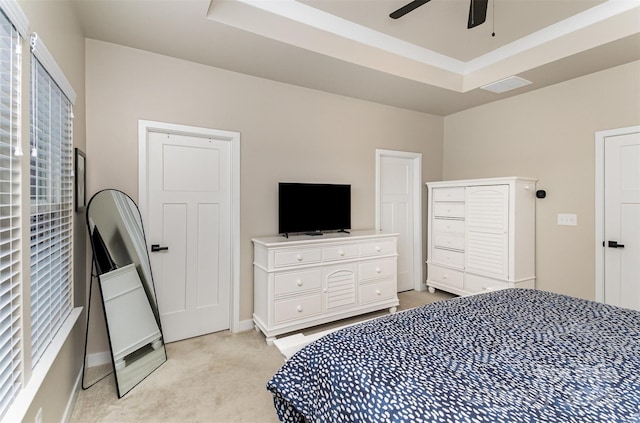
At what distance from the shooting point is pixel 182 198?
297cm

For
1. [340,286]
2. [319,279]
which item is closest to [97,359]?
[319,279]

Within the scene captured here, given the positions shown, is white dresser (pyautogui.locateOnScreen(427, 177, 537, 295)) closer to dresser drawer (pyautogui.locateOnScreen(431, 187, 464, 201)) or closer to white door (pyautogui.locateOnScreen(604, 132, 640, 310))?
dresser drawer (pyautogui.locateOnScreen(431, 187, 464, 201))

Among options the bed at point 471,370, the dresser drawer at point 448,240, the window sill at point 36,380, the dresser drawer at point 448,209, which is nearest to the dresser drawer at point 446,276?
the dresser drawer at point 448,240

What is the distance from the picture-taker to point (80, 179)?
2311 millimetres

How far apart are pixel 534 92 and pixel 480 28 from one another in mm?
1305

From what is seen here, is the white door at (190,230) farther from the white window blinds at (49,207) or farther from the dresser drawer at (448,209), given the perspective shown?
the dresser drawer at (448,209)

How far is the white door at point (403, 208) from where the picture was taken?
4328mm

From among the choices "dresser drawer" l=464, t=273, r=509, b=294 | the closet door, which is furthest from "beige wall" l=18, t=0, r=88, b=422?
the closet door

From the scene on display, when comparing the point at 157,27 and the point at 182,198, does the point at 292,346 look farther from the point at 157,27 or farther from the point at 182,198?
the point at 157,27

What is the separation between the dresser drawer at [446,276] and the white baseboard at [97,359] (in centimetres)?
390

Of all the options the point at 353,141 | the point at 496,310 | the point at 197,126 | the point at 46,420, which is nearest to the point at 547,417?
the point at 496,310

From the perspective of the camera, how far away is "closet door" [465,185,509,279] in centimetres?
353

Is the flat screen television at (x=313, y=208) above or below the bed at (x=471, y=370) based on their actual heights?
above

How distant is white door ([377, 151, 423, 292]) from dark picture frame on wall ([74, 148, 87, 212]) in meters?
3.27
